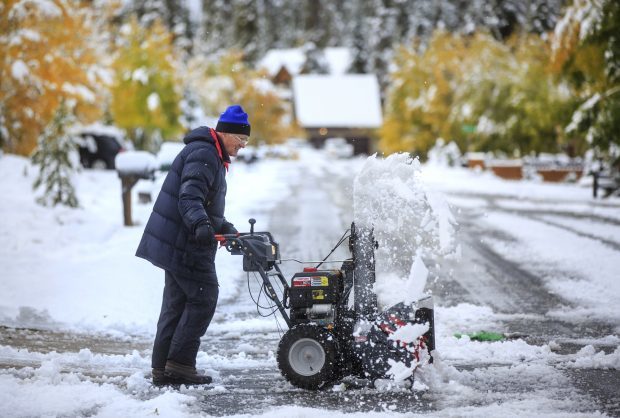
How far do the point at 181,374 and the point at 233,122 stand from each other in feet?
5.80

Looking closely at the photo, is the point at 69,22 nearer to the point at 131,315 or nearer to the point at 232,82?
the point at 131,315

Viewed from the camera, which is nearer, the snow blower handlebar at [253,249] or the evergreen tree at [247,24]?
the snow blower handlebar at [253,249]

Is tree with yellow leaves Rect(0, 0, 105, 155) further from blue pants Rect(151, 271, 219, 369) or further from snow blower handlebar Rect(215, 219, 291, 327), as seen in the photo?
snow blower handlebar Rect(215, 219, 291, 327)

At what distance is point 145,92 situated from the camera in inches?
1325

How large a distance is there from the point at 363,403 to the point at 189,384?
4.12ft

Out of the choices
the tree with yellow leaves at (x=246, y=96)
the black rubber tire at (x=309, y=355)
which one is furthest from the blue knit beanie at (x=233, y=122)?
the tree with yellow leaves at (x=246, y=96)

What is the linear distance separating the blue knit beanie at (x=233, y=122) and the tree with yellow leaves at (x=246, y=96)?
138ft

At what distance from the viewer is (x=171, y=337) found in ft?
17.6

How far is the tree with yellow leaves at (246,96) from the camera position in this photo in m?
48.4

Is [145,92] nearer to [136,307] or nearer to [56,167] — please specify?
[56,167]

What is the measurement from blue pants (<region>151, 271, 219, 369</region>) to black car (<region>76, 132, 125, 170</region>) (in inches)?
1051

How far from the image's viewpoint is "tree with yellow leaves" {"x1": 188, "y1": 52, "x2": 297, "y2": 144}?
48.4 metres

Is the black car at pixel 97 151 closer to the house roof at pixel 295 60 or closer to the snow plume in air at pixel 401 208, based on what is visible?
the snow plume in air at pixel 401 208

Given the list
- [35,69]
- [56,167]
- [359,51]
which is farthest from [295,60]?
[56,167]
